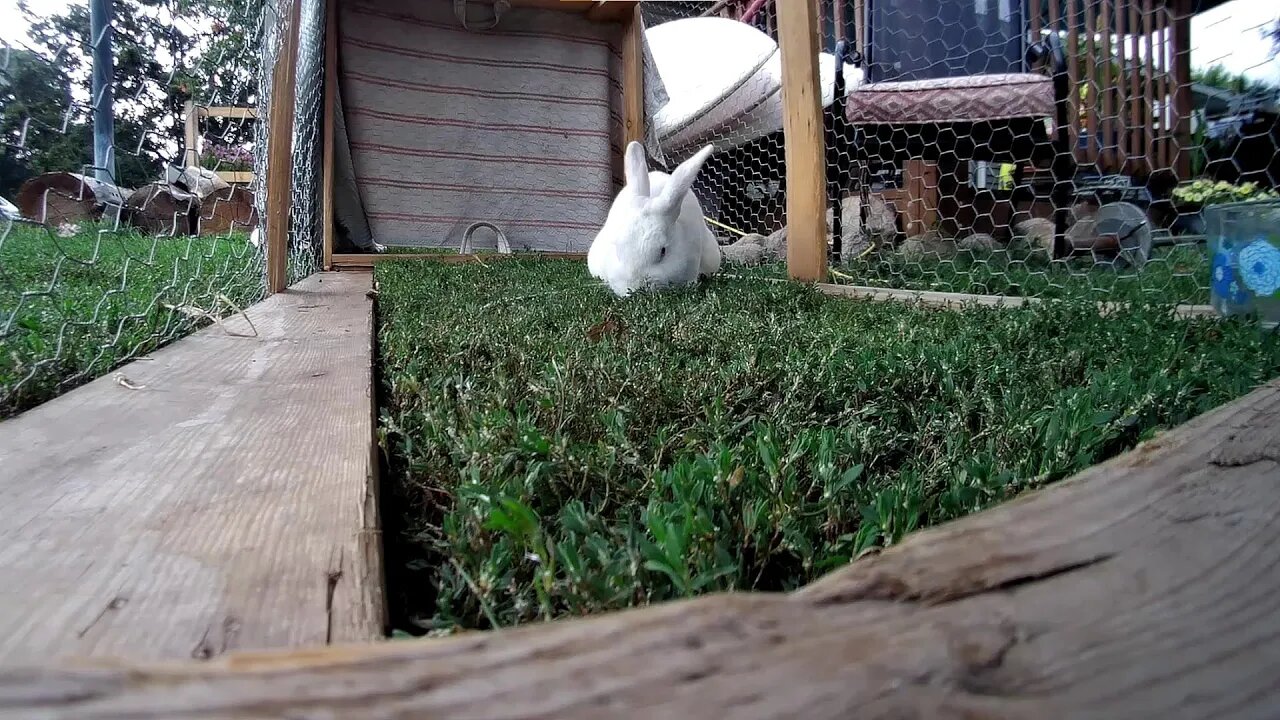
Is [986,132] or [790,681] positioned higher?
[986,132]

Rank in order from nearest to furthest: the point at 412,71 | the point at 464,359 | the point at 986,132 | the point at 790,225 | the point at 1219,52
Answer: the point at 464,359
the point at 1219,52
the point at 790,225
the point at 986,132
the point at 412,71

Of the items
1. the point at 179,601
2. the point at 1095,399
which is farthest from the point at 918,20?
the point at 179,601

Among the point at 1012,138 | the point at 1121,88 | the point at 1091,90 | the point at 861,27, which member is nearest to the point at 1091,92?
the point at 1091,90

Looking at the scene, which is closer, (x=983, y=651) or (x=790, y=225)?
(x=983, y=651)

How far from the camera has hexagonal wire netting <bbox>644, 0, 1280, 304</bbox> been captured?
2105 mm

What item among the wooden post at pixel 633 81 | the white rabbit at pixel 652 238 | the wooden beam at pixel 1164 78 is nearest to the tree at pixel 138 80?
the white rabbit at pixel 652 238

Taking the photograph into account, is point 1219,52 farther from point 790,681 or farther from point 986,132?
point 790,681

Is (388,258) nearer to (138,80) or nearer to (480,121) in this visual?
(480,121)

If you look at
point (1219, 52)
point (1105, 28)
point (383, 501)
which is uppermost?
point (1105, 28)

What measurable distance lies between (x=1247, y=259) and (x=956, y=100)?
48.2 inches

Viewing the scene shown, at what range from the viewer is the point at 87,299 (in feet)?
4.83

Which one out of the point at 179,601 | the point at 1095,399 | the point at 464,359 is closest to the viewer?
the point at 179,601

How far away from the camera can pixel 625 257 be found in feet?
5.87

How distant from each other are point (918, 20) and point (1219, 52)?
1.29m
